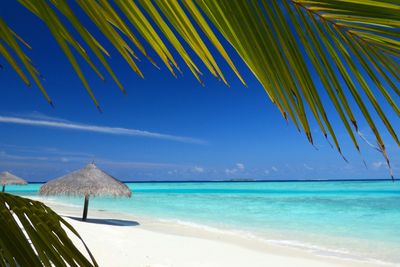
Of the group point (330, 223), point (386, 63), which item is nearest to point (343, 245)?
point (330, 223)

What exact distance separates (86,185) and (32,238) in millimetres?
11021

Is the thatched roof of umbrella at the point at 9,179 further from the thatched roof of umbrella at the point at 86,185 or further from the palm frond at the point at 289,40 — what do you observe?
the palm frond at the point at 289,40

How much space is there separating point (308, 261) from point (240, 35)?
7.71m

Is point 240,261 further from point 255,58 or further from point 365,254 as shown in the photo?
point 255,58

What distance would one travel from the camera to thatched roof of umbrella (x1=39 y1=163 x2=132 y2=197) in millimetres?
10961

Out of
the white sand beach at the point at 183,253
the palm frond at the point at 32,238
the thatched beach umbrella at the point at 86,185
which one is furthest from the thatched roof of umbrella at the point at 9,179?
the palm frond at the point at 32,238

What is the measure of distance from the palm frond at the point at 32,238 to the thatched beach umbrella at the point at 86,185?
10846 mm

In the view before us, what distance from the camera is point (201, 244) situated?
8781 mm

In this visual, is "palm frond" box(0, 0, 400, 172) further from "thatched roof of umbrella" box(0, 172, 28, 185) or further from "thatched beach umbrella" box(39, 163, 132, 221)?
"thatched roof of umbrella" box(0, 172, 28, 185)

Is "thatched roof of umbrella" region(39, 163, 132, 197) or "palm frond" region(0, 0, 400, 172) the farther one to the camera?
"thatched roof of umbrella" region(39, 163, 132, 197)

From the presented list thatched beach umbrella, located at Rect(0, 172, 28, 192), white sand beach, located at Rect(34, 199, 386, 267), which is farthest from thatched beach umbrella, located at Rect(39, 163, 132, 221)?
thatched beach umbrella, located at Rect(0, 172, 28, 192)

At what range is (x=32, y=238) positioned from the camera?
45 cm

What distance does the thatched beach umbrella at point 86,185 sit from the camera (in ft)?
36.0

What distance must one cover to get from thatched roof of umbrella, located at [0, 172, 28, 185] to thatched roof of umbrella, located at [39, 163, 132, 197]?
8.60 meters
